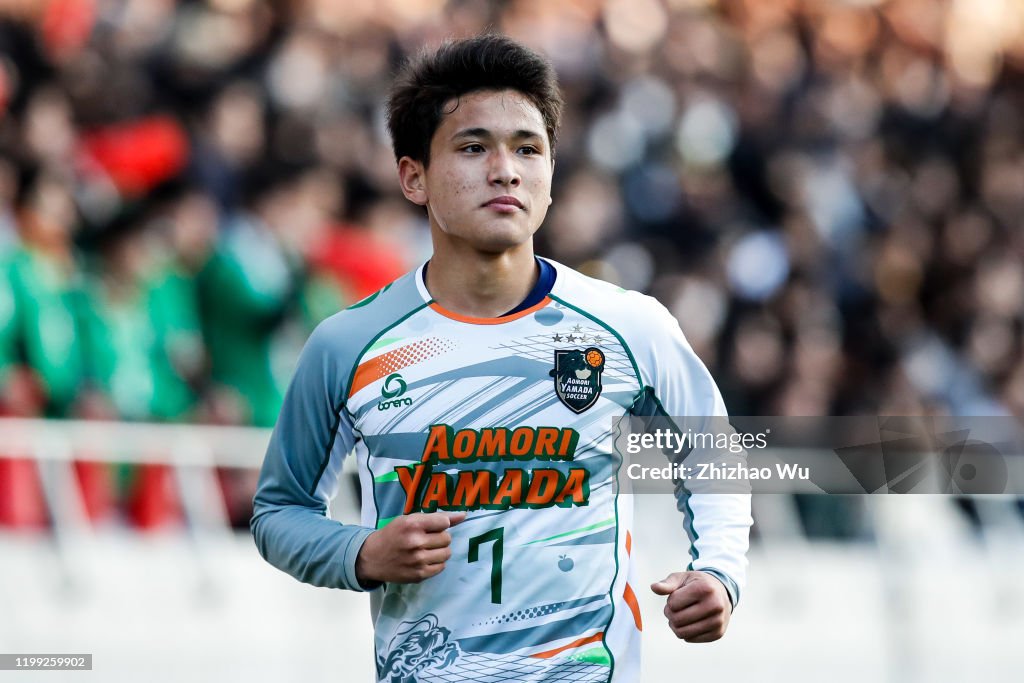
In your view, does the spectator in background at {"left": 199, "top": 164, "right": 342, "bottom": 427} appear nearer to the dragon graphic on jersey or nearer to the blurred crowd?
the blurred crowd

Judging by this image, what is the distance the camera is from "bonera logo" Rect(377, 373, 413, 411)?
336cm

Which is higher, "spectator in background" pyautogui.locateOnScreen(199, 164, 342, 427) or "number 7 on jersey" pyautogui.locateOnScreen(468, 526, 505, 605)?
"spectator in background" pyautogui.locateOnScreen(199, 164, 342, 427)

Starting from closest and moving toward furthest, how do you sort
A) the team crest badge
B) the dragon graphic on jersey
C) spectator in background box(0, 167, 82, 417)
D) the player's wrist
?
the player's wrist < the dragon graphic on jersey < the team crest badge < spectator in background box(0, 167, 82, 417)

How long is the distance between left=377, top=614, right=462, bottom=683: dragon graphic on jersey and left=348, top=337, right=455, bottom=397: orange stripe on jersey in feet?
1.79

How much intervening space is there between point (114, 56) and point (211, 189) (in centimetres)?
87

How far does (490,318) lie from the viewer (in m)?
3.42

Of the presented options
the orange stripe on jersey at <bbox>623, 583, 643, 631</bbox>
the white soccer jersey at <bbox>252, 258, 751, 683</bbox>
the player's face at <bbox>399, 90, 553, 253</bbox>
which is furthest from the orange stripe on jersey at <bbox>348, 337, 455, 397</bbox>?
the orange stripe on jersey at <bbox>623, 583, 643, 631</bbox>

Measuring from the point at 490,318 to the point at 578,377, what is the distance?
25 centimetres

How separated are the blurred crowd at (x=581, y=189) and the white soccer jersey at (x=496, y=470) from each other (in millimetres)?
2206

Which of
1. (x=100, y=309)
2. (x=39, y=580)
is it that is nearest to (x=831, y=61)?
(x=100, y=309)

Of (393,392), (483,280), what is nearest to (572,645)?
(393,392)

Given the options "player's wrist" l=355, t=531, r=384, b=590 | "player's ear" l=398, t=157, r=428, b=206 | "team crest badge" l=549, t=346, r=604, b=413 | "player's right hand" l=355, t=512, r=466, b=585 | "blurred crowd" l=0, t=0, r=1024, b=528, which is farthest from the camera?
"blurred crowd" l=0, t=0, r=1024, b=528

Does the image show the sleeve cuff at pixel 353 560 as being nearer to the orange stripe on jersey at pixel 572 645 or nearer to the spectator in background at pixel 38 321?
the orange stripe on jersey at pixel 572 645

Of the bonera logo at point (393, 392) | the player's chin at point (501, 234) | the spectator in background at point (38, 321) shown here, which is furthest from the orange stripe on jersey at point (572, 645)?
the spectator in background at point (38, 321)
